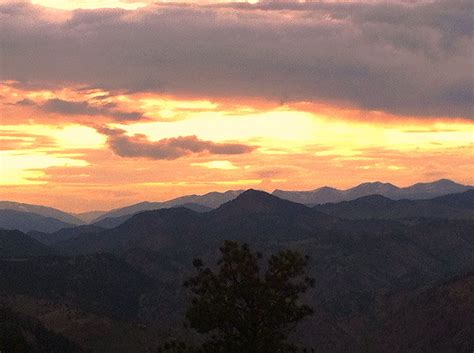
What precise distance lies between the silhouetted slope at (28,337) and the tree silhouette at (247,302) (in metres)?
59.0

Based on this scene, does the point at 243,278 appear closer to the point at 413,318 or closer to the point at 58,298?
the point at 413,318

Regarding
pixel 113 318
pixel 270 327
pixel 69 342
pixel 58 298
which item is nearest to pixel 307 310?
pixel 270 327

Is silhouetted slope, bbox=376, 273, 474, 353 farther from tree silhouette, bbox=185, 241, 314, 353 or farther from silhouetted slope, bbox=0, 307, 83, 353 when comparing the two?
tree silhouette, bbox=185, 241, 314, 353

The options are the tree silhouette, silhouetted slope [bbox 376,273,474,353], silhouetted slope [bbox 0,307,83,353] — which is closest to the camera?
the tree silhouette

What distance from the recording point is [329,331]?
7210 inches

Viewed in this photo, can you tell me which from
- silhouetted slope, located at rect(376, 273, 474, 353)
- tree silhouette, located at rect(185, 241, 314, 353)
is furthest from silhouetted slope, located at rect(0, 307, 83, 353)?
silhouetted slope, located at rect(376, 273, 474, 353)

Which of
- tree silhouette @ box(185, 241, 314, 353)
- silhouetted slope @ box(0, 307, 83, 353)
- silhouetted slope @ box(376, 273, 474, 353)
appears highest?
tree silhouette @ box(185, 241, 314, 353)

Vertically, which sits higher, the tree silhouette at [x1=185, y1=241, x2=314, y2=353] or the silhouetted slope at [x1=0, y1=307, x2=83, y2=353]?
the tree silhouette at [x1=185, y1=241, x2=314, y2=353]

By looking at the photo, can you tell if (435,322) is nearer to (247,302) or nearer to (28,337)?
(28,337)

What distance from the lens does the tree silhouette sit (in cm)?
4600

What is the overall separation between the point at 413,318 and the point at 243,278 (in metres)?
134

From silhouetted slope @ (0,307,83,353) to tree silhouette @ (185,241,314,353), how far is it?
5901cm

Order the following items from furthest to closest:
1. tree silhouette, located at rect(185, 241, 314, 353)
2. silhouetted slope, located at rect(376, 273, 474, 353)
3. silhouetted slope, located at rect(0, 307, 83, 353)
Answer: silhouetted slope, located at rect(376, 273, 474, 353), silhouetted slope, located at rect(0, 307, 83, 353), tree silhouette, located at rect(185, 241, 314, 353)

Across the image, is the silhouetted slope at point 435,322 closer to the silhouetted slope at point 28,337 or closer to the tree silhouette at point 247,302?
the silhouetted slope at point 28,337
